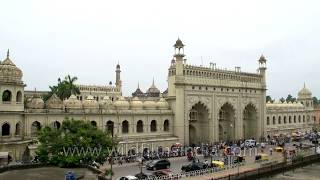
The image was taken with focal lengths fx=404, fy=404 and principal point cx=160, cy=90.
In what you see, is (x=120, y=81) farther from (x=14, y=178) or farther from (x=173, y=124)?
(x=14, y=178)

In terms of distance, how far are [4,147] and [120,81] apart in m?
61.4

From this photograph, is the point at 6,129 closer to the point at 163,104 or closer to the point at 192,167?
the point at 192,167

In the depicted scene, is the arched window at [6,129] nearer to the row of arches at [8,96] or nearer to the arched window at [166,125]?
the row of arches at [8,96]

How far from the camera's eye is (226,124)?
58.5 metres

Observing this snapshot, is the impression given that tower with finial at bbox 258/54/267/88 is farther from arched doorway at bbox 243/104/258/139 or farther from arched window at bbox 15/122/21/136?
arched window at bbox 15/122/21/136

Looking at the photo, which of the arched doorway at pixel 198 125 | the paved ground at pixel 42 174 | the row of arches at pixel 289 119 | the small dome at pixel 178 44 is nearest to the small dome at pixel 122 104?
the small dome at pixel 178 44

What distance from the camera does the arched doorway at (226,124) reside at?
57656mm

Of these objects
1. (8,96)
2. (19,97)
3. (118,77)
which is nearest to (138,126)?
(19,97)

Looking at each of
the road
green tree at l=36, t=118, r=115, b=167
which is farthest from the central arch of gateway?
green tree at l=36, t=118, r=115, b=167

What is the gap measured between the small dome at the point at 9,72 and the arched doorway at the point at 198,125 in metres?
24.3

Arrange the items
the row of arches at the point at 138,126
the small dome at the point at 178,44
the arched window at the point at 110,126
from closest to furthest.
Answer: the arched window at the point at 110,126 < the row of arches at the point at 138,126 < the small dome at the point at 178,44

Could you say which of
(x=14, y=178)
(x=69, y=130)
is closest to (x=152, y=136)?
(x=69, y=130)

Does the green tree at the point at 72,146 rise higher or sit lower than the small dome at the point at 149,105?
lower

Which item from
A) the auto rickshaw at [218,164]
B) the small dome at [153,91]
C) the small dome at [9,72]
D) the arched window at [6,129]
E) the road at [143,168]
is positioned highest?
the small dome at [153,91]
